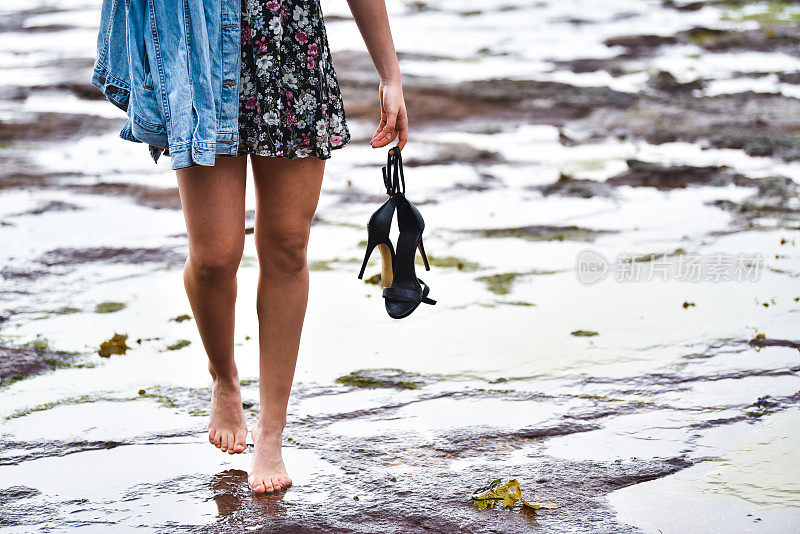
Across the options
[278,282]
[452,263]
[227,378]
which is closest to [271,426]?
[227,378]

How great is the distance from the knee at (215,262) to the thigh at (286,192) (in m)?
0.11

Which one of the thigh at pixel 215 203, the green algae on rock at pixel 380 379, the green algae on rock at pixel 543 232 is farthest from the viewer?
the green algae on rock at pixel 543 232

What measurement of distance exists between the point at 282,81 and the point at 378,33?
1.08 ft

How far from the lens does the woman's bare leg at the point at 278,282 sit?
2.81 metres

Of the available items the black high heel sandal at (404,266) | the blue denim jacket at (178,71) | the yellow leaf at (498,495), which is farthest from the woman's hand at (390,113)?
the yellow leaf at (498,495)

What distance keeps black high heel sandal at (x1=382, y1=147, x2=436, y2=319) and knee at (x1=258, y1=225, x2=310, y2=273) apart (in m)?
0.29

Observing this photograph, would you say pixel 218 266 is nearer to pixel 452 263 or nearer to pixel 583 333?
pixel 583 333

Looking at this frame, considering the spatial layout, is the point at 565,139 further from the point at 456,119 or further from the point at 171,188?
the point at 171,188

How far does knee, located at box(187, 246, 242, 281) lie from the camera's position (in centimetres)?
283

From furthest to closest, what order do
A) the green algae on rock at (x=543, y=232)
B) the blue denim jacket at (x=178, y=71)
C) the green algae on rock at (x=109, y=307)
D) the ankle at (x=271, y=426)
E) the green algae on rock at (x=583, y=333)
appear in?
the green algae on rock at (x=543, y=232), the green algae on rock at (x=109, y=307), the green algae on rock at (x=583, y=333), the ankle at (x=271, y=426), the blue denim jacket at (x=178, y=71)

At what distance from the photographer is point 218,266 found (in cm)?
286

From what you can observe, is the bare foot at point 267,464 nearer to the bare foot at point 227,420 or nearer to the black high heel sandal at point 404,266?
the bare foot at point 227,420

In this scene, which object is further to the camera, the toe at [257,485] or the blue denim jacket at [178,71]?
the toe at [257,485]

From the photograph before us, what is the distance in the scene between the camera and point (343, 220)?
6.09m
